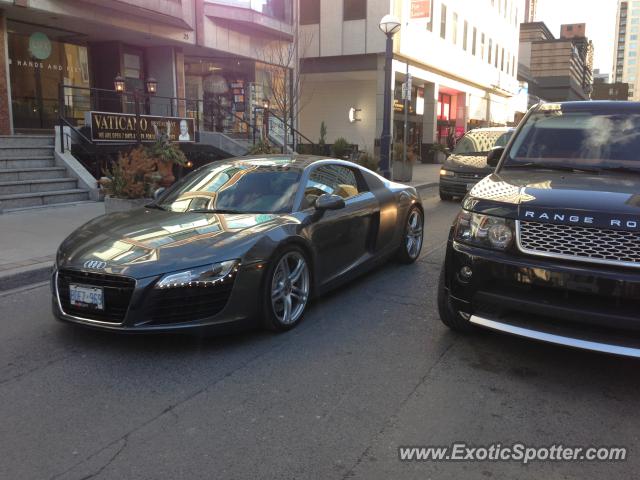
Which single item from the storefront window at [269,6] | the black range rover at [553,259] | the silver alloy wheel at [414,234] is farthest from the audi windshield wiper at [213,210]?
the storefront window at [269,6]

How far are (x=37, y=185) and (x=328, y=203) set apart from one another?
839 cm

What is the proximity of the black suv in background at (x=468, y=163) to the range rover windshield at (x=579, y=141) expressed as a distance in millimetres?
7806

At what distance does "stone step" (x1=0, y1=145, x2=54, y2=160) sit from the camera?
11.6 metres

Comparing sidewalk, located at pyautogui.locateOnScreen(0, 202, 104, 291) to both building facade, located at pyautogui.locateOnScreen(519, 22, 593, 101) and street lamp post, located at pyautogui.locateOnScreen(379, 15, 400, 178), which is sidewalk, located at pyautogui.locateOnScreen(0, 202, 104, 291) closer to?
street lamp post, located at pyautogui.locateOnScreen(379, 15, 400, 178)

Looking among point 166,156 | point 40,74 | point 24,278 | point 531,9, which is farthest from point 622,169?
point 531,9

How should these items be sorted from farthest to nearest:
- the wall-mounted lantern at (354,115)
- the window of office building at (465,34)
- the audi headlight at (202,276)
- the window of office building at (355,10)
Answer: the window of office building at (465,34), the wall-mounted lantern at (354,115), the window of office building at (355,10), the audi headlight at (202,276)

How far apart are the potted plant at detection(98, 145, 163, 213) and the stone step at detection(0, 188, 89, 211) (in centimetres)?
179

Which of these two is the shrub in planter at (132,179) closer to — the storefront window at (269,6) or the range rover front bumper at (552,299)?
the range rover front bumper at (552,299)

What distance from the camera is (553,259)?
350cm

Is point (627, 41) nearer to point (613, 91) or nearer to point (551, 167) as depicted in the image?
point (613, 91)

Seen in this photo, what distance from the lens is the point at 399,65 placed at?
26047 mm

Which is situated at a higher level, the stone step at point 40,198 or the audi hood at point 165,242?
the audi hood at point 165,242

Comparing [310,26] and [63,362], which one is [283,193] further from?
[310,26]

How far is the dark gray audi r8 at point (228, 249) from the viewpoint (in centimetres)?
393
